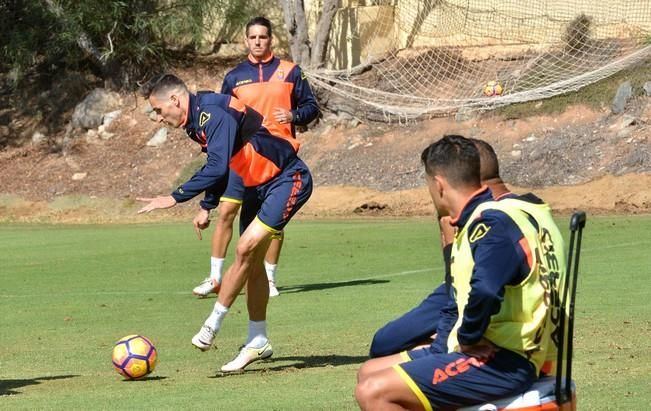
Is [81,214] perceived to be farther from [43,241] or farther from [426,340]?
[426,340]

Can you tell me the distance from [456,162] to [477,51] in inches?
958

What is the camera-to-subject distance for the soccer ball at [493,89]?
1072 inches

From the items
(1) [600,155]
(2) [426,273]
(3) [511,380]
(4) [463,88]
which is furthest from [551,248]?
(4) [463,88]

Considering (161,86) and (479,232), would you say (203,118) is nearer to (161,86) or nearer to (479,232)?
(161,86)

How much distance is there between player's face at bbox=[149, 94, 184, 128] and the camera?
32.3 feet

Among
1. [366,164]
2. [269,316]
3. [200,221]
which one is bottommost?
[366,164]

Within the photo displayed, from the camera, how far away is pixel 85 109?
116 ft

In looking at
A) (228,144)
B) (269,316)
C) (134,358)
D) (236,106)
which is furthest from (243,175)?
(269,316)

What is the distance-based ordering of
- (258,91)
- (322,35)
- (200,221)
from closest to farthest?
(200,221) < (258,91) < (322,35)

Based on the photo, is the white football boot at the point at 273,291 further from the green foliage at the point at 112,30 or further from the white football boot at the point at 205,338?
the green foliage at the point at 112,30

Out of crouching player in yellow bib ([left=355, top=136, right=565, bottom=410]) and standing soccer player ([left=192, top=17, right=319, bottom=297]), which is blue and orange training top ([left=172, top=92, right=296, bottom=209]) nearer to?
standing soccer player ([left=192, top=17, right=319, bottom=297])

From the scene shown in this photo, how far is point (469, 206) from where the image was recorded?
5762mm

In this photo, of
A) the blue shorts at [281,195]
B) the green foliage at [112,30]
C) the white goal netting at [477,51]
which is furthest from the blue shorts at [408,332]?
the green foliage at [112,30]

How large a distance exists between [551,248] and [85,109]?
30.8 meters
